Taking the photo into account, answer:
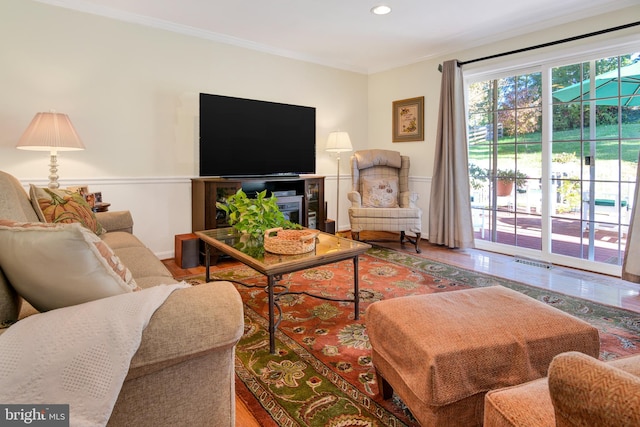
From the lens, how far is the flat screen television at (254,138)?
12.3 ft

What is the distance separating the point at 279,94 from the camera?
4.51m

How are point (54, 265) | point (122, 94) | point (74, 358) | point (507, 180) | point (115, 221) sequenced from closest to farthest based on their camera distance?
point (74, 358) → point (54, 265) → point (115, 221) → point (122, 94) → point (507, 180)

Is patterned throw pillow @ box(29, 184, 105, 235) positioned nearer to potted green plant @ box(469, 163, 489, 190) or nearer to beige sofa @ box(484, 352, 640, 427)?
beige sofa @ box(484, 352, 640, 427)

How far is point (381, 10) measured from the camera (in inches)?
131

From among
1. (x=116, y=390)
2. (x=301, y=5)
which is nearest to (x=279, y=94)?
(x=301, y=5)

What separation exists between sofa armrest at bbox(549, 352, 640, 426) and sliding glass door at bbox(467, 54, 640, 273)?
344 cm

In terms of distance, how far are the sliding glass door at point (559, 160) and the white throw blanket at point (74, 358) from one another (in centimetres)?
385

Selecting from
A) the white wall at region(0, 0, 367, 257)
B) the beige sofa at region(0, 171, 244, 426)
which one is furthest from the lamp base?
the beige sofa at region(0, 171, 244, 426)

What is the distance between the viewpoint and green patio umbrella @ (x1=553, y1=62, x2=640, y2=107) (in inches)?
123

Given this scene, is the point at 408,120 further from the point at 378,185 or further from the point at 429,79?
the point at 378,185

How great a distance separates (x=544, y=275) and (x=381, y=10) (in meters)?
2.76

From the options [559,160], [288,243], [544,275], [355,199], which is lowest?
[544,275]

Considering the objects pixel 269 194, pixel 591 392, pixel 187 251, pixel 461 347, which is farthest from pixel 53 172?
pixel 591 392

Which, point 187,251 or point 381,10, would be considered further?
point 187,251
